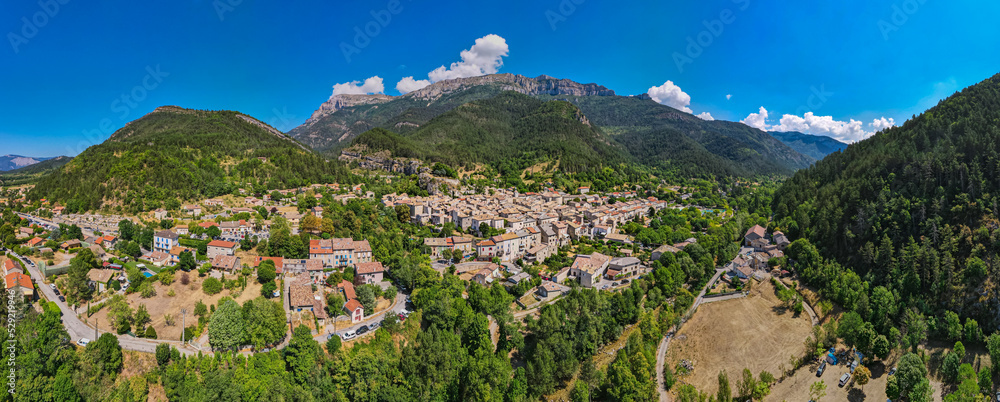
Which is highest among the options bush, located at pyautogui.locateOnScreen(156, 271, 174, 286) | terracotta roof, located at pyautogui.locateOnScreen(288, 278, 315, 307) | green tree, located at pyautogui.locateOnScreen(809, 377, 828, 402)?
bush, located at pyautogui.locateOnScreen(156, 271, 174, 286)

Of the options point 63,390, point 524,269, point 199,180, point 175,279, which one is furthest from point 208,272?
point 199,180

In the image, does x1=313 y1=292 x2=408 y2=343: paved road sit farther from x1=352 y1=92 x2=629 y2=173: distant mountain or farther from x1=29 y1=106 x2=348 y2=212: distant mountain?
x1=352 y1=92 x2=629 y2=173: distant mountain

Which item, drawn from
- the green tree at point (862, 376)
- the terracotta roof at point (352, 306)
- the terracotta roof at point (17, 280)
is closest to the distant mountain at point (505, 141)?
the terracotta roof at point (352, 306)

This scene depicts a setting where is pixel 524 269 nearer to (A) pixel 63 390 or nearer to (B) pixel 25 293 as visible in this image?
(A) pixel 63 390

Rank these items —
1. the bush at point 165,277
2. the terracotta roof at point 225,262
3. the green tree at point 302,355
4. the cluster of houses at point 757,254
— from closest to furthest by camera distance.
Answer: the green tree at point 302,355
the bush at point 165,277
the terracotta roof at point 225,262
the cluster of houses at point 757,254

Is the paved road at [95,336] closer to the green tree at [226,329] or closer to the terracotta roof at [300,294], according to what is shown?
the green tree at [226,329]

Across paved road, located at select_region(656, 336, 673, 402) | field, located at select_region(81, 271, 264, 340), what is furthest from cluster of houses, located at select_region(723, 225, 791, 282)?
field, located at select_region(81, 271, 264, 340)

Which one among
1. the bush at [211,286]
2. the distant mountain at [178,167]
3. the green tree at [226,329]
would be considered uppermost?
the distant mountain at [178,167]
